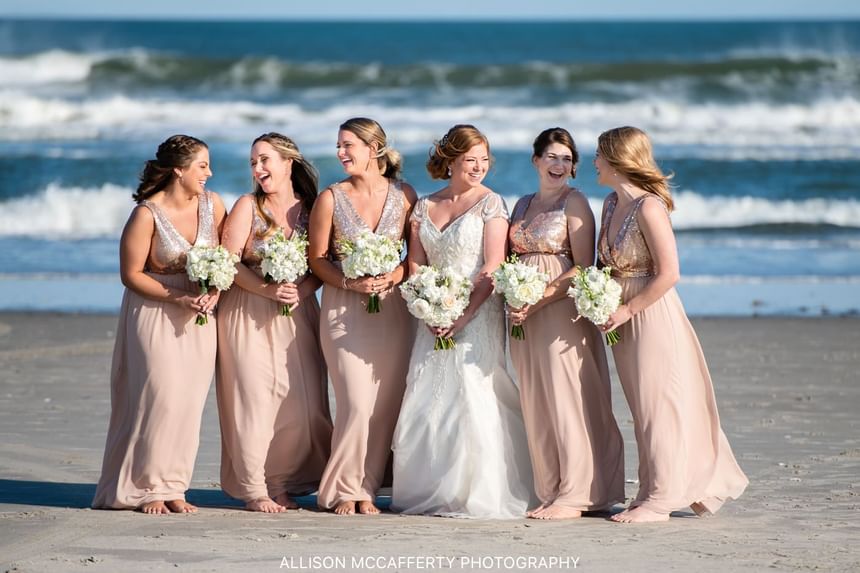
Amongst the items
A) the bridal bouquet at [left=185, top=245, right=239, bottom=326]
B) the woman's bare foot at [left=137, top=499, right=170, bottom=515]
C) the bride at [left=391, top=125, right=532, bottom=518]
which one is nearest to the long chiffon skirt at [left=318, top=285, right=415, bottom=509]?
the bride at [left=391, top=125, right=532, bottom=518]

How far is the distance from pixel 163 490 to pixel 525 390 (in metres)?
1.97

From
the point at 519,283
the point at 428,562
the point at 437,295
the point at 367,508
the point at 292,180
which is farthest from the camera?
the point at 292,180

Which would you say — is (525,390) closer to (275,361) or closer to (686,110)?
(275,361)

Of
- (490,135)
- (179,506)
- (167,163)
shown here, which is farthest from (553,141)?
(490,135)

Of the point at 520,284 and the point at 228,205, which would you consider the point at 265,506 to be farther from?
the point at 228,205

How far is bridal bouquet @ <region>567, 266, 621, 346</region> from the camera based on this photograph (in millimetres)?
6688

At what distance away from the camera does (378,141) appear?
7324 mm

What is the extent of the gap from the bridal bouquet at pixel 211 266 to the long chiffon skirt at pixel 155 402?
0.89ft

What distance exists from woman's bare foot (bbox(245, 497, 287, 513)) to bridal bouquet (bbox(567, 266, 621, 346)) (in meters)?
1.91

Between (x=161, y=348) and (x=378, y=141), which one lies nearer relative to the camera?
(x=161, y=348)

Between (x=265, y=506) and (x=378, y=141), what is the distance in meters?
2.04

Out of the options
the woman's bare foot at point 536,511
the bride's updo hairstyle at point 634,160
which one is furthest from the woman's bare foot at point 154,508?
the bride's updo hairstyle at point 634,160

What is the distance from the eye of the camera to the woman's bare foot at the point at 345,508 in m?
7.09

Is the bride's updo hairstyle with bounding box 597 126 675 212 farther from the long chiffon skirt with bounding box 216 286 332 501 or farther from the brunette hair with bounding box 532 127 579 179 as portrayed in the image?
the long chiffon skirt with bounding box 216 286 332 501
